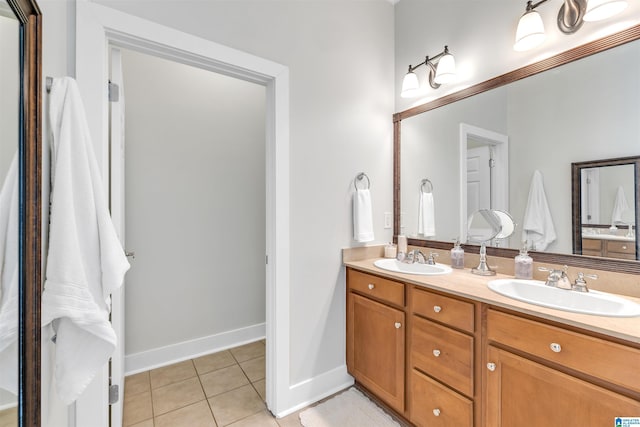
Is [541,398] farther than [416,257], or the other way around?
[416,257]

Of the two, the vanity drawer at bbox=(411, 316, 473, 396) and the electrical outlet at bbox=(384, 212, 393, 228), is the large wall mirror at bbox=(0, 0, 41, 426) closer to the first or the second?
the vanity drawer at bbox=(411, 316, 473, 396)

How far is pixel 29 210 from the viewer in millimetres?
736

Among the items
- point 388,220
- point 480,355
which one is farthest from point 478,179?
point 480,355

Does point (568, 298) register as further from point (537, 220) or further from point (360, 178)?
point (360, 178)

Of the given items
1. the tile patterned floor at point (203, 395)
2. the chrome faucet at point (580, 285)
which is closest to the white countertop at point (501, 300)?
the chrome faucet at point (580, 285)

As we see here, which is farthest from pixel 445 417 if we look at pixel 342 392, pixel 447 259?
pixel 447 259

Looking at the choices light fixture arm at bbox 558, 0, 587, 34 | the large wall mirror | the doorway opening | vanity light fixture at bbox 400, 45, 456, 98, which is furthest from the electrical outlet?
the large wall mirror

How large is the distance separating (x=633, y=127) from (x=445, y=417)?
1.54m

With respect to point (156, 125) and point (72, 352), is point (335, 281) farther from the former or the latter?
point (156, 125)

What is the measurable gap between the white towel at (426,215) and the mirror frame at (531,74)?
0.07m

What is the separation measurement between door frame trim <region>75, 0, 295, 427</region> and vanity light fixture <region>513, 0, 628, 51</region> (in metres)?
1.27

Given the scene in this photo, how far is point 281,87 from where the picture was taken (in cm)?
172

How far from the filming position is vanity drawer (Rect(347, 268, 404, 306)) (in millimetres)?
1622

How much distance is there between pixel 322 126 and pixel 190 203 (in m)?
1.30
